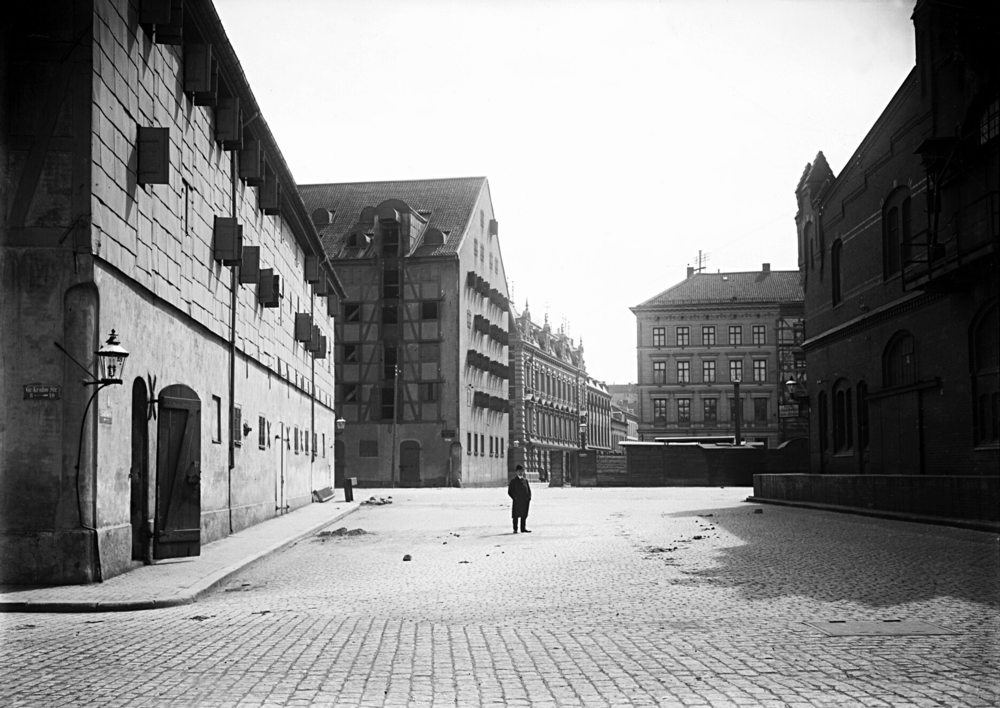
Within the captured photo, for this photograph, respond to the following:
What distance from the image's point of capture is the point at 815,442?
37688 millimetres

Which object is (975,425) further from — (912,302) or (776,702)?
(776,702)

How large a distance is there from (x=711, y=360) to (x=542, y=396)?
1489cm

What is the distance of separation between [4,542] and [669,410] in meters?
80.5

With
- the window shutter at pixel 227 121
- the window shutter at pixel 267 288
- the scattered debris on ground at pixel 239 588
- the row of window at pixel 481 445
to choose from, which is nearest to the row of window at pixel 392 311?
the row of window at pixel 481 445

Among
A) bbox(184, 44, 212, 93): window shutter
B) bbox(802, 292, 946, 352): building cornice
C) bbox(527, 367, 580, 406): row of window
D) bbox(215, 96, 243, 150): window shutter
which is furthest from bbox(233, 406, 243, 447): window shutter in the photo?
bbox(527, 367, 580, 406): row of window

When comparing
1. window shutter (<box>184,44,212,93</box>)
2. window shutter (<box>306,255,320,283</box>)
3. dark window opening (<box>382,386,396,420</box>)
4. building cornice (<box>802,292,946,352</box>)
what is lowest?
dark window opening (<box>382,386,396,420</box>)

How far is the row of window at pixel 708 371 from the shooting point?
90.3 m

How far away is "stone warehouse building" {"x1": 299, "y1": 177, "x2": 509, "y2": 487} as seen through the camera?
209 feet

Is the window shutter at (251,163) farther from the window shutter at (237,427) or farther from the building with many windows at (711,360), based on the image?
the building with many windows at (711,360)

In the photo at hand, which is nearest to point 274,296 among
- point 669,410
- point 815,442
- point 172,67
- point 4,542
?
point 172,67

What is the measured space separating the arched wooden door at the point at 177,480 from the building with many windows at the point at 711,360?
75619 mm

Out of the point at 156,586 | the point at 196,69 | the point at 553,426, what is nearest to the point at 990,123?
the point at 196,69

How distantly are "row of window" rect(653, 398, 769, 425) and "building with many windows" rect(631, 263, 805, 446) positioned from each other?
8 centimetres

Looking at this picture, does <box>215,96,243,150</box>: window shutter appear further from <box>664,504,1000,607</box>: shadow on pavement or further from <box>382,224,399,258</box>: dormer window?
<box>382,224,399,258</box>: dormer window
